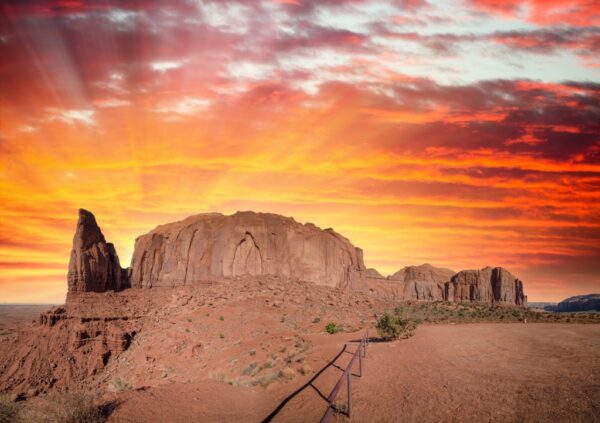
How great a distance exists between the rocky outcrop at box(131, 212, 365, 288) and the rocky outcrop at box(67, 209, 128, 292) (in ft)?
23.7

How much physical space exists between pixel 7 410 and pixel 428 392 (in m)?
13.5

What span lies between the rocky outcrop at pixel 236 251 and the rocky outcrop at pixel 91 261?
722 cm

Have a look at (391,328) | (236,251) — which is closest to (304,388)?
(391,328)

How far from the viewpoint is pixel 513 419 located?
471 inches

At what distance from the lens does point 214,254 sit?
8975 centimetres

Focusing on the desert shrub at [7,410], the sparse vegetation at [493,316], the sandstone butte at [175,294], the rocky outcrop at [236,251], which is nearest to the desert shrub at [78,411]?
the desert shrub at [7,410]

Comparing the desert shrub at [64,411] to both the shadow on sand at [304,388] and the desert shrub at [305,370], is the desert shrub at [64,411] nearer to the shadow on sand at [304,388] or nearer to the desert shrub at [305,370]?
the shadow on sand at [304,388]

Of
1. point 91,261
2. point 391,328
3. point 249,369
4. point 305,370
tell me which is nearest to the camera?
point 305,370

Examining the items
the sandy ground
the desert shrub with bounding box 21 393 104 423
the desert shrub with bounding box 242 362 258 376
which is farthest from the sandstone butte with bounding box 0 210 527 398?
the desert shrub with bounding box 21 393 104 423

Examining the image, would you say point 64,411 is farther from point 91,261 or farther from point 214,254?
point 214,254

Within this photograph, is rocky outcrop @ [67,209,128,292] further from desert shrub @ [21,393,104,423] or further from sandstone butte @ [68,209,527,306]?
desert shrub @ [21,393,104,423]

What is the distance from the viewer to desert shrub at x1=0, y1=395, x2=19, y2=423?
1172 centimetres

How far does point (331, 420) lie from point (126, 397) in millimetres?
7654

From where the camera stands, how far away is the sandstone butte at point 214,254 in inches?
3275
